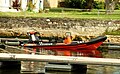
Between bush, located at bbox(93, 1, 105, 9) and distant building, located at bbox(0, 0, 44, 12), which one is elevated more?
distant building, located at bbox(0, 0, 44, 12)

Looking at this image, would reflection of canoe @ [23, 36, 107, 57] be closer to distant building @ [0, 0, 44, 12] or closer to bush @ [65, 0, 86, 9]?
distant building @ [0, 0, 44, 12]

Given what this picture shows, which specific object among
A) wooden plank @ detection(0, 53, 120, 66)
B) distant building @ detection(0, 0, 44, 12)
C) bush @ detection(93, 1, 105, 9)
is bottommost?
bush @ detection(93, 1, 105, 9)

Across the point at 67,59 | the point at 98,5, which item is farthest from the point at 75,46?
the point at 98,5

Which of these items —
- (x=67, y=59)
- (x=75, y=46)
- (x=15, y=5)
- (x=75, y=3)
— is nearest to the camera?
(x=67, y=59)

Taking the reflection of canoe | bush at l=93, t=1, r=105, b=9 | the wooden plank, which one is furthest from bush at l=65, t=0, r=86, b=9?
the wooden plank

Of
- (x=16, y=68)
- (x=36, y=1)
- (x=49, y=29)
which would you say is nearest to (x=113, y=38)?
(x=49, y=29)

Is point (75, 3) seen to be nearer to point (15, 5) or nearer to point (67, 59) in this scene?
point (15, 5)

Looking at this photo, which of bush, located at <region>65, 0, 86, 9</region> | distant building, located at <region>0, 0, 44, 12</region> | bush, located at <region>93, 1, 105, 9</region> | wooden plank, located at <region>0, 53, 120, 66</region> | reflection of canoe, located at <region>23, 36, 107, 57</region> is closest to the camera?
wooden plank, located at <region>0, 53, 120, 66</region>

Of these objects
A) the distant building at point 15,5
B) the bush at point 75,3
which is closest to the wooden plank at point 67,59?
the distant building at point 15,5

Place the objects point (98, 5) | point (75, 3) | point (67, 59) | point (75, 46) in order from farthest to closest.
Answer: point (98, 5)
point (75, 3)
point (75, 46)
point (67, 59)

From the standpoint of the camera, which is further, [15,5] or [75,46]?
[15,5]

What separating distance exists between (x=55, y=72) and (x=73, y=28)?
17612 mm

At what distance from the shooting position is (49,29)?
39.1 metres

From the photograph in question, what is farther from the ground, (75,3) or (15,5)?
(15,5)
